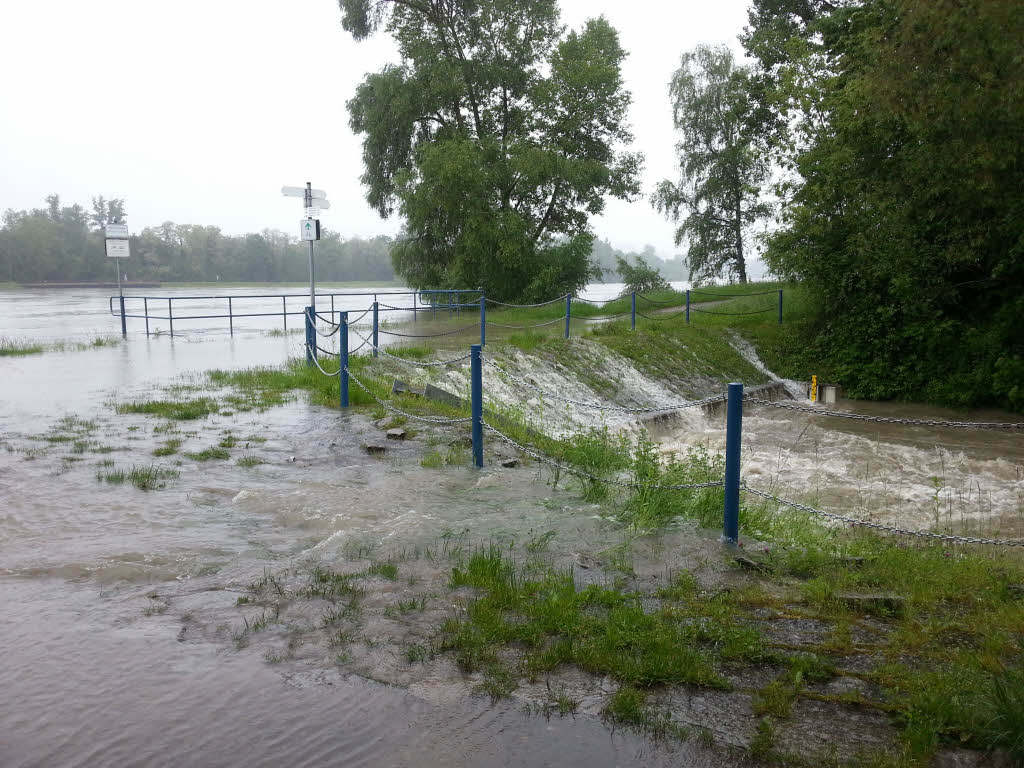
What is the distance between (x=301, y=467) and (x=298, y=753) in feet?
17.4

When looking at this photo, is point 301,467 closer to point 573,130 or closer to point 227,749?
point 227,749

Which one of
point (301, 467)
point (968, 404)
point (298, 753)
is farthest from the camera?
point (968, 404)

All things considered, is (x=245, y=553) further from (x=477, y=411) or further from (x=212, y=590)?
(x=477, y=411)

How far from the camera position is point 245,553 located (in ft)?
18.8

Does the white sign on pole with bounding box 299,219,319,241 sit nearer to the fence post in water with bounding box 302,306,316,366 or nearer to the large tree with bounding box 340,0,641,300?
the fence post in water with bounding box 302,306,316,366

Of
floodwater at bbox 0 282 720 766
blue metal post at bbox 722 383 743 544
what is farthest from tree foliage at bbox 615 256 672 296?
blue metal post at bbox 722 383 743 544

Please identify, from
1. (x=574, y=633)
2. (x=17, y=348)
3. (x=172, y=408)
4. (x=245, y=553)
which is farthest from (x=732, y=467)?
(x=17, y=348)

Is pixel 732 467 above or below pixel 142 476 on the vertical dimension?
above

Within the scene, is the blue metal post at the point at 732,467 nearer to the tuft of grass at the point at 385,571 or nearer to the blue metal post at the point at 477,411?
the tuft of grass at the point at 385,571

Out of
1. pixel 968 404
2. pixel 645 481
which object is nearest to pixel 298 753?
pixel 645 481

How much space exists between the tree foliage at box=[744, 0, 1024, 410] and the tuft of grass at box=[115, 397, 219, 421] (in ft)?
36.5

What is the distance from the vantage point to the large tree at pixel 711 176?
3725 centimetres

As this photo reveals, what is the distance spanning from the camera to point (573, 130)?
30359 mm

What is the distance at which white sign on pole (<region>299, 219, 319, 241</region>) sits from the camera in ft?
56.9
